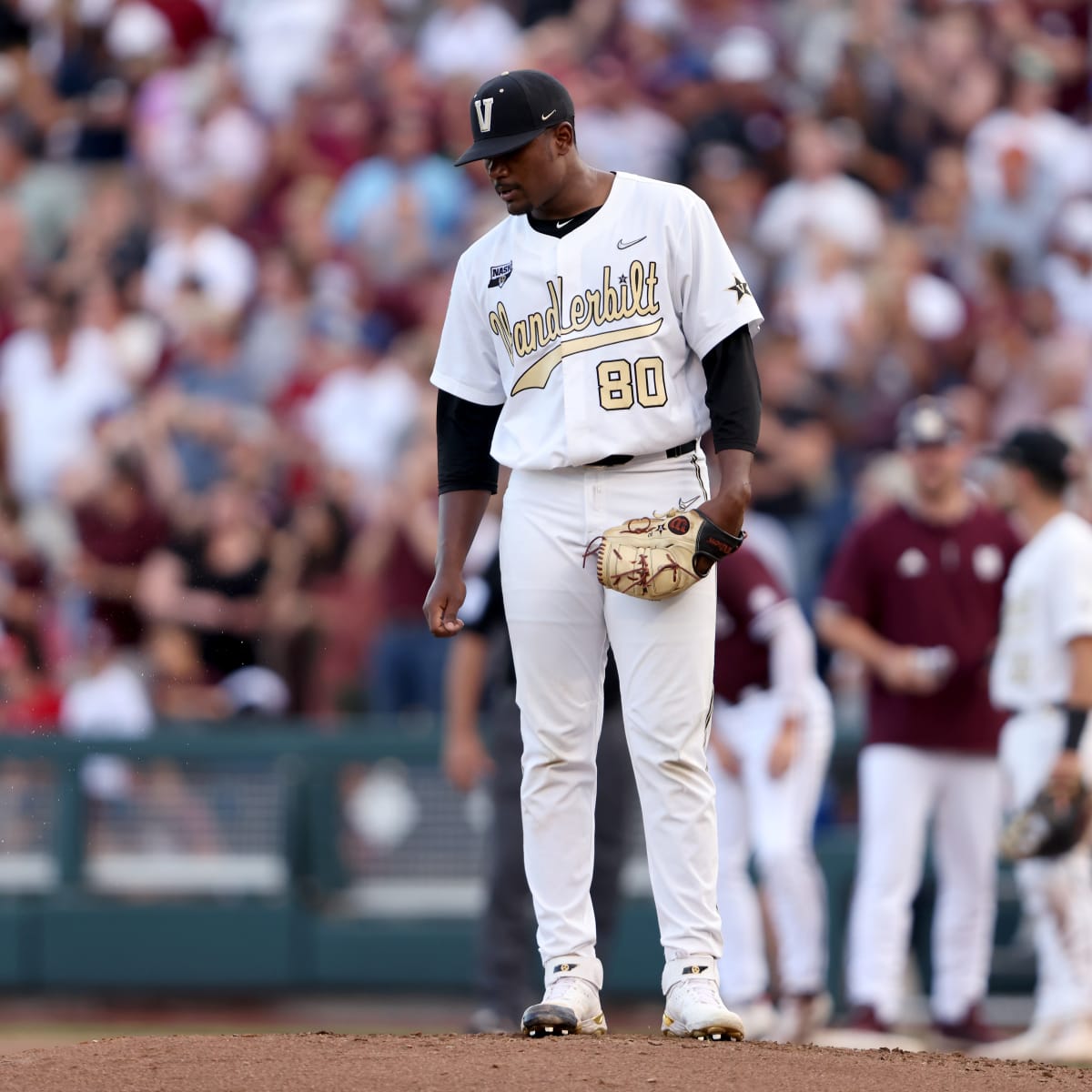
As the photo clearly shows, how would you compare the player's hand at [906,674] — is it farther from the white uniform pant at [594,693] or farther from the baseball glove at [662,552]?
the baseball glove at [662,552]

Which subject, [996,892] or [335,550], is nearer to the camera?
[996,892]

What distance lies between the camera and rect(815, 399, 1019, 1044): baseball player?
802 cm

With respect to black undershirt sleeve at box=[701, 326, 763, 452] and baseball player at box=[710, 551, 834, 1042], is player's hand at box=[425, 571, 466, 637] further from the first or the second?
baseball player at box=[710, 551, 834, 1042]

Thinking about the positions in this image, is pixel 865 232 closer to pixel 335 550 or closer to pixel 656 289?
pixel 335 550

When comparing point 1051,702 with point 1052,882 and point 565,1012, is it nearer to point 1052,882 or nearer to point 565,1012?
point 1052,882

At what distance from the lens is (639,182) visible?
15.8 ft

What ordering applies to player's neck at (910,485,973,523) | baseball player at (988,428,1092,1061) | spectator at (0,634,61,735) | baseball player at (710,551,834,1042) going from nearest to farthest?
1. baseball player at (988,428,1092,1061)
2. baseball player at (710,551,834,1042)
3. player's neck at (910,485,973,523)
4. spectator at (0,634,61,735)

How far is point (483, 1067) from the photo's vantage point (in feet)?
14.3

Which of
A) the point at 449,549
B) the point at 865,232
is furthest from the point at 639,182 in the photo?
the point at 865,232

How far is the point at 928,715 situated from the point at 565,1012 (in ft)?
12.0

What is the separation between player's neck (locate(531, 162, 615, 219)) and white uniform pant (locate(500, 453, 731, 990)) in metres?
0.61

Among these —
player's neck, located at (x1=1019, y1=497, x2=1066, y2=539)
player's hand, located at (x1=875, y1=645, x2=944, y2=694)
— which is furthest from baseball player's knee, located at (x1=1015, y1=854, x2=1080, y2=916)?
player's neck, located at (x1=1019, y1=497, x2=1066, y2=539)

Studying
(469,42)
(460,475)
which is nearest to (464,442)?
(460,475)

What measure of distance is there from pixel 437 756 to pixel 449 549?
444cm
